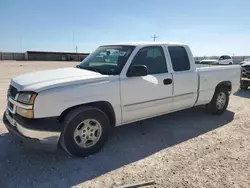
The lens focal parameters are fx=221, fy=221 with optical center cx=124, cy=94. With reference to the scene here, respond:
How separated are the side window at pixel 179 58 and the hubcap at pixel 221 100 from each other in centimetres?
159

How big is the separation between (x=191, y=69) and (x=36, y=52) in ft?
160

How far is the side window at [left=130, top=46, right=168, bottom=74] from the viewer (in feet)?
13.6

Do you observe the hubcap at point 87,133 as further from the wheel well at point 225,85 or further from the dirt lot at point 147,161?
the wheel well at point 225,85

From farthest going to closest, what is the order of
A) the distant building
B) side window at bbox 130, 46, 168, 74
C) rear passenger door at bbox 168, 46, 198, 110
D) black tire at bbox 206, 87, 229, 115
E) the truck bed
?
the distant building → black tire at bbox 206, 87, 229, 115 → the truck bed → rear passenger door at bbox 168, 46, 198, 110 → side window at bbox 130, 46, 168, 74

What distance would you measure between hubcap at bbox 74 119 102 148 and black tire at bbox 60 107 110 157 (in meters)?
0.05

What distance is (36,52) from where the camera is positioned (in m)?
48.2

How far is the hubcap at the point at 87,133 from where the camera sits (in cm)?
350

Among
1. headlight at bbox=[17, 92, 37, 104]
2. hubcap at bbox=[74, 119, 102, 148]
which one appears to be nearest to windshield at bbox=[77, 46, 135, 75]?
hubcap at bbox=[74, 119, 102, 148]

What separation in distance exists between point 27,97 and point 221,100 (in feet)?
15.9

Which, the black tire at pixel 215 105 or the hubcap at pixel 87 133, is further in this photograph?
the black tire at pixel 215 105

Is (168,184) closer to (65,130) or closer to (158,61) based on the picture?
(65,130)

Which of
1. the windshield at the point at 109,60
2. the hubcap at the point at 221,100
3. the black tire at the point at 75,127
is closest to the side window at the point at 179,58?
the windshield at the point at 109,60

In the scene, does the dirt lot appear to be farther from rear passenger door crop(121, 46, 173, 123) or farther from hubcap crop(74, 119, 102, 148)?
rear passenger door crop(121, 46, 173, 123)

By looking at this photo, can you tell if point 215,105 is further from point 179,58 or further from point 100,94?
point 100,94
